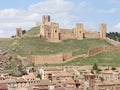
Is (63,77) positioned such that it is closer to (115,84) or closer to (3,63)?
(115,84)

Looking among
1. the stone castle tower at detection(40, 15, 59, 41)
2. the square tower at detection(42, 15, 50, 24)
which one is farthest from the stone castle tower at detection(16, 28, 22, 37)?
the square tower at detection(42, 15, 50, 24)

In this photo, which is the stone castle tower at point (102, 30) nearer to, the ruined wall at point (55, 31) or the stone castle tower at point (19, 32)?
the ruined wall at point (55, 31)

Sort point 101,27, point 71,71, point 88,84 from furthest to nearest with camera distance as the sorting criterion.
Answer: point 101,27, point 71,71, point 88,84

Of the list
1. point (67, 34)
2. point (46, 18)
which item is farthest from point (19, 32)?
point (67, 34)

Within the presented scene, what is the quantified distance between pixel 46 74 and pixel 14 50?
2693 centimetres

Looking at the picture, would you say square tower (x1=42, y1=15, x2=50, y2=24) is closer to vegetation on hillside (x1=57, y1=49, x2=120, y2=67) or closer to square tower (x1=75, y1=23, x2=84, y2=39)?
square tower (x1=75, y1=23, x2=84, y2=39)

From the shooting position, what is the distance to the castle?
13162cm

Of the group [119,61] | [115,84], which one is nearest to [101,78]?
[115,84]

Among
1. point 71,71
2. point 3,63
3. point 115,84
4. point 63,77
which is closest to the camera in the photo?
point 115,84

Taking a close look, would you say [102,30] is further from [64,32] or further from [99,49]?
[99,49]

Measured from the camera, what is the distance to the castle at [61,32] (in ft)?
432

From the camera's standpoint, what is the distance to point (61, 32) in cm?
13338

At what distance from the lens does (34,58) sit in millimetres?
117750

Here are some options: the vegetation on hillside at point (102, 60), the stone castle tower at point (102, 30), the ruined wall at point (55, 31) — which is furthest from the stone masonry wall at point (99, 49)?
the ruined wall at point (55, 31)
